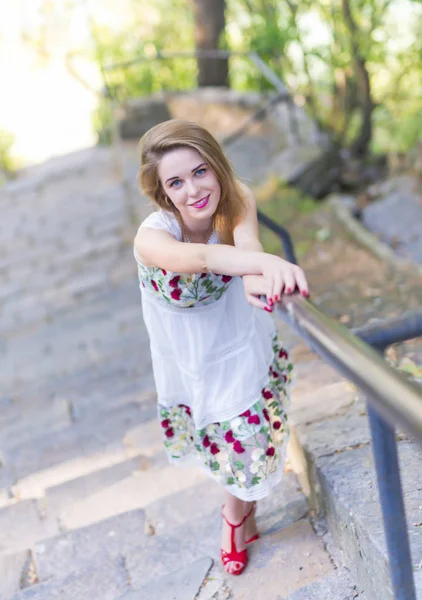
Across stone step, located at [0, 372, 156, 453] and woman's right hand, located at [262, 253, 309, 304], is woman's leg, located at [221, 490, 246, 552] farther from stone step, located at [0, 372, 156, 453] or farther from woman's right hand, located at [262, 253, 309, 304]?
stone step, located at [0, 372, 156, 453]

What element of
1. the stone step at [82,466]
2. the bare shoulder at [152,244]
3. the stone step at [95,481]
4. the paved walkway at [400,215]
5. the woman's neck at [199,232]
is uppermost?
the bare shoulder at [152,244]

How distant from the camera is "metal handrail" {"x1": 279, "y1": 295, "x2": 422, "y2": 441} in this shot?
79 cm

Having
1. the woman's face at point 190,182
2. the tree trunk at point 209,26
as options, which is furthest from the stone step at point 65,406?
the tree trunk at point 209,26

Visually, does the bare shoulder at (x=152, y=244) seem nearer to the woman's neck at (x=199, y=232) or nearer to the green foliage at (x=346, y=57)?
the woman's neck at (x=199, y=232)

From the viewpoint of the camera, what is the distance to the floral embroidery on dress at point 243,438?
172cm

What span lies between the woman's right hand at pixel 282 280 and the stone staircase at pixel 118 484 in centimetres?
66

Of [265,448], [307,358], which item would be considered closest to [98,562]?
[265,448]

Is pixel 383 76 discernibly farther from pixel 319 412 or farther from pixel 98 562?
pixel 98 562

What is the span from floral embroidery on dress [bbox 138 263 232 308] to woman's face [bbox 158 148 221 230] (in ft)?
0.52

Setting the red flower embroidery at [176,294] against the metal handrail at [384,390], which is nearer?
the metal handrail at [384,390]

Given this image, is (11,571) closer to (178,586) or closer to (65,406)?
(178,586)

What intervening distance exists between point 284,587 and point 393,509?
800 mm

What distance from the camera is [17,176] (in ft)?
29.4

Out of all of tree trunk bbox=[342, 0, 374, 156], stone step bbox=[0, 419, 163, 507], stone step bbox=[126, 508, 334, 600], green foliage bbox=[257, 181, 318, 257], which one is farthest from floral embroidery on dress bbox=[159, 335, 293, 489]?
tree trunk bbox=[342, 0, 374, 156]
